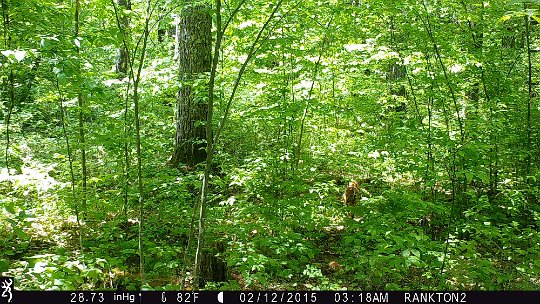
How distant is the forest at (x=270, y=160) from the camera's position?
351cm

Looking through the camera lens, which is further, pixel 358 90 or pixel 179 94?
pixel 358 90

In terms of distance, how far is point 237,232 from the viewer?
12.6 feet

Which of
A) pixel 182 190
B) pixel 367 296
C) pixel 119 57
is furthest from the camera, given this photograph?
pixel 119 57

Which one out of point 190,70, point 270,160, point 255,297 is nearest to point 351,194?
point 270,160

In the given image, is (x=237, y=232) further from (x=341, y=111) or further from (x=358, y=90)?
(x=358, y=90)

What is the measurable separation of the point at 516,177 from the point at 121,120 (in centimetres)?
561

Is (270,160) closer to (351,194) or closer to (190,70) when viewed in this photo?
(351,194)

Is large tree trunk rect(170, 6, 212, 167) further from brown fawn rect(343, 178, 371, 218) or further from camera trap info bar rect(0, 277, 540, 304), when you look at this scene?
camera trap info bar rect(0, 277, 540, 304)

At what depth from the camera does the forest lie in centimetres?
351

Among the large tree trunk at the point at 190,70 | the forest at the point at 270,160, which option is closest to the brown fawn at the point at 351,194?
the forest at the point at 270,160

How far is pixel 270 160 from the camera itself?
475cm

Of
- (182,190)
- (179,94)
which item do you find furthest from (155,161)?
(182,190)

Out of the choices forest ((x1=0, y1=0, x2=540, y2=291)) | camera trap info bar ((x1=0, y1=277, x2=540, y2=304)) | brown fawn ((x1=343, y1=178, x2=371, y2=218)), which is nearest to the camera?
camera trap info bar ((x1=0, y1=277, x2=540, y2=304))

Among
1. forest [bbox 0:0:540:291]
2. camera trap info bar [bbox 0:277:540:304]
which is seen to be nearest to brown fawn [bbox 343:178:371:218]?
forest [bbox 0:0:540:291]
